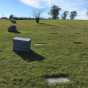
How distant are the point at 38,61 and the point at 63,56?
1.34 m

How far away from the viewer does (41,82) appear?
6.30 m

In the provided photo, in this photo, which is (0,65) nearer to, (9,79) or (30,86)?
(9,79)

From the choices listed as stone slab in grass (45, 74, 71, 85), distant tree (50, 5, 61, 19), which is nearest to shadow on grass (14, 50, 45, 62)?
stone slab in grass (45, 74, 71, 85)

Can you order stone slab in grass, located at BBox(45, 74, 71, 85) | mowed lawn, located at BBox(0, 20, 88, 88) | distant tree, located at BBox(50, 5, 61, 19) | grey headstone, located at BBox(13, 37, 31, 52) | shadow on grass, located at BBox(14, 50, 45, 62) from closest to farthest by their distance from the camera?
mowed lawn, located at BBox(0, 20, 88, 88)
stone slab in grass, located at BBox(45, 74, 71, 85)
shadow on grass, located at BBox(14, 50, 45, 62)
grey headstone, located at BBox(13, 37, 31, 52)
distant tree, located at BBox(50, 5, 61, 19)

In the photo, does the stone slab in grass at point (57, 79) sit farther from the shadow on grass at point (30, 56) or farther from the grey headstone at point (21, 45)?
the grey headstone at point (21, 45)

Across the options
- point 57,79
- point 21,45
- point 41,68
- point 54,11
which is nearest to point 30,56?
point 21,45

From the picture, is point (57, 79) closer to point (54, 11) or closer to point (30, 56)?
point (30, 56)

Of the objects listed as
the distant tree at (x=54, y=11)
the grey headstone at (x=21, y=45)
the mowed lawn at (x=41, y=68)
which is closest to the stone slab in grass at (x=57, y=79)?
the mowed lawn at (x=41, y=68)

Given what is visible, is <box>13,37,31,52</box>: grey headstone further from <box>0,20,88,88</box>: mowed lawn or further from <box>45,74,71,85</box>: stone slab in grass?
<box>45,74,71,85</box>: stone slab in grass

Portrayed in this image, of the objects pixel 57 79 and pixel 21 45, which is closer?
pixel 57 79

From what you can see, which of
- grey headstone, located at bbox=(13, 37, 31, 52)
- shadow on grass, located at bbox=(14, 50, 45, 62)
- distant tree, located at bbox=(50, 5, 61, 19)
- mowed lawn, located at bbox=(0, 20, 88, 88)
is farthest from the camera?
distant tree, located at bbox=(50, 5, 61, 19)

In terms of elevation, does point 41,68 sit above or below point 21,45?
below

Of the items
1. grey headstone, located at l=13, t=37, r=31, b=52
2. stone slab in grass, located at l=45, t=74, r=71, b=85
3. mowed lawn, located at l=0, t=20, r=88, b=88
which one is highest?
grey headstone, located at l=13, t=37, r=31, b=52

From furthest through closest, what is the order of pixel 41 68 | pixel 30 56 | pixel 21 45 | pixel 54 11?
pixel 54 11, pixel 21 45, pixel 30 56, pixel 41 68
